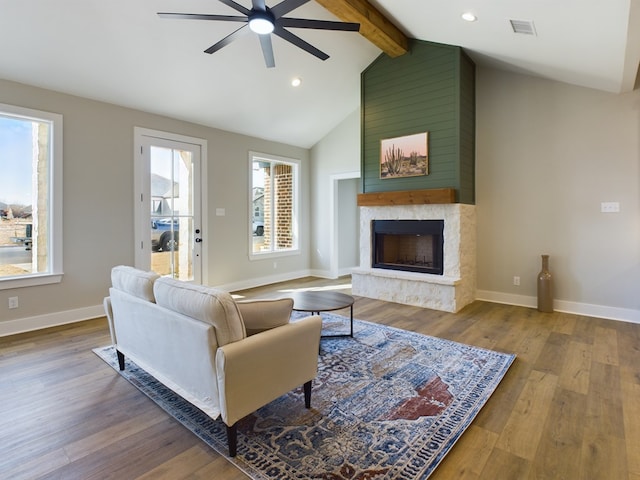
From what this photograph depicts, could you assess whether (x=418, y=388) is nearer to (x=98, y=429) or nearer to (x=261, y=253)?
(x=98, y=429)

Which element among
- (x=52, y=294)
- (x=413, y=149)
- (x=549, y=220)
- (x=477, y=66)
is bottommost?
(x=52, y=294)

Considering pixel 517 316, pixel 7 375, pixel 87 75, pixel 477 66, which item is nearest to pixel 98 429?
pixel 7 375

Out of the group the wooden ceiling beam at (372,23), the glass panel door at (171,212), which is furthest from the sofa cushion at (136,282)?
the wooden ceiling beam at (372,23)

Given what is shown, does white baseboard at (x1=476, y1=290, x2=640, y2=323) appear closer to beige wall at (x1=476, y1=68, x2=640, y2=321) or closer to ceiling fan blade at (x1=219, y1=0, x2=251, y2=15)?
beige wall at (x1=476, y1=68, x2=640, y2=321)

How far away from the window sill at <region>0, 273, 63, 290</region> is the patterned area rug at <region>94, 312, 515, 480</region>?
52.1 inches

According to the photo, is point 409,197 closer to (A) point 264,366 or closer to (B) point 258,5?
(B) point 258,5

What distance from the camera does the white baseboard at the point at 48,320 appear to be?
143 inches

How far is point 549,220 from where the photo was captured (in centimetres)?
446

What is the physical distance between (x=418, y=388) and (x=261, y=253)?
14.1ft

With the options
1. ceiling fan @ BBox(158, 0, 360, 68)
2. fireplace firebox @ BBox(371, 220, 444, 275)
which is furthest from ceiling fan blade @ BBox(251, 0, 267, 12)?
fireplace firebox @ BBox(371, 220, 444, 275)

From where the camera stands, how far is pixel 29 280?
3748 millimetres

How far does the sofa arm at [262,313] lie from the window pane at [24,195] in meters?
3.28

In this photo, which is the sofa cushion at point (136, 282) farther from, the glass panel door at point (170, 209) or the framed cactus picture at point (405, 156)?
→ the framed cactus picture at point (405, 156)

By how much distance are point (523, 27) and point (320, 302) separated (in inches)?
126
